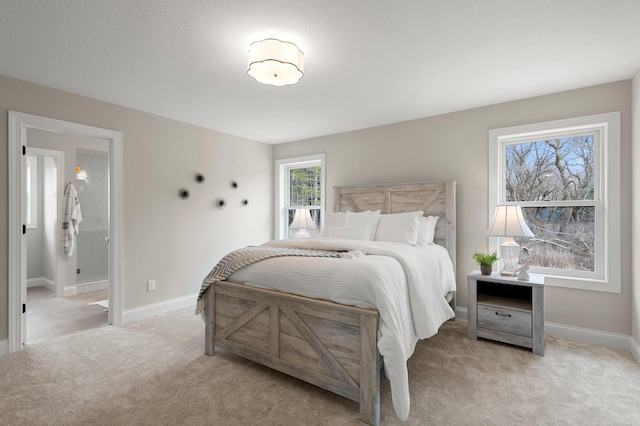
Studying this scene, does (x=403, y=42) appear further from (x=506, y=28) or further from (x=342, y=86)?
(x=342, y=86)

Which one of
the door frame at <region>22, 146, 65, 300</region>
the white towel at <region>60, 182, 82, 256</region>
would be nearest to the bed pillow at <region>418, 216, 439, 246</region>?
the white towel at <region>60, 182, 82, 256</region>

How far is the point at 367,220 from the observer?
12.7 ft

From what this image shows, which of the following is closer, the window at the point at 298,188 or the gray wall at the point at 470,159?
the gray wall at the point at 470,159

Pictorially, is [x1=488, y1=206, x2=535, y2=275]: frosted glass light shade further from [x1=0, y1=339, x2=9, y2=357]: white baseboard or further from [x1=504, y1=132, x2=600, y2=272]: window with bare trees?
[x1=0, y1=339, x2=9, y2=357]: white baseboard

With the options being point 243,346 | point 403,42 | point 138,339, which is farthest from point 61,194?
point 403,42

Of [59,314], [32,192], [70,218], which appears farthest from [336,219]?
[32,192]

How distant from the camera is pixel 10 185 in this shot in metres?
2.77

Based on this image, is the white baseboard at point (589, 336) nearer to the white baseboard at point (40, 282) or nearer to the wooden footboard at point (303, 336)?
the wooden footboard at point (303, 336)

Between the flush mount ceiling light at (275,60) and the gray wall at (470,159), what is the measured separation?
225 centimetres

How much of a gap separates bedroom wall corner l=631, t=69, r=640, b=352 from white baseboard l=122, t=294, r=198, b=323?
460 cm

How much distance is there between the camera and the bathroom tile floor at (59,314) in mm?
3326

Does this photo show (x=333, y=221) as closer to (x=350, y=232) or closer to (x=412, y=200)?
(x=350, y=232)

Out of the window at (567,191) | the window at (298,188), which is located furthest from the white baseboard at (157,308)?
the window at (567,191)

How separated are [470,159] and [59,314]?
17.2 ft
